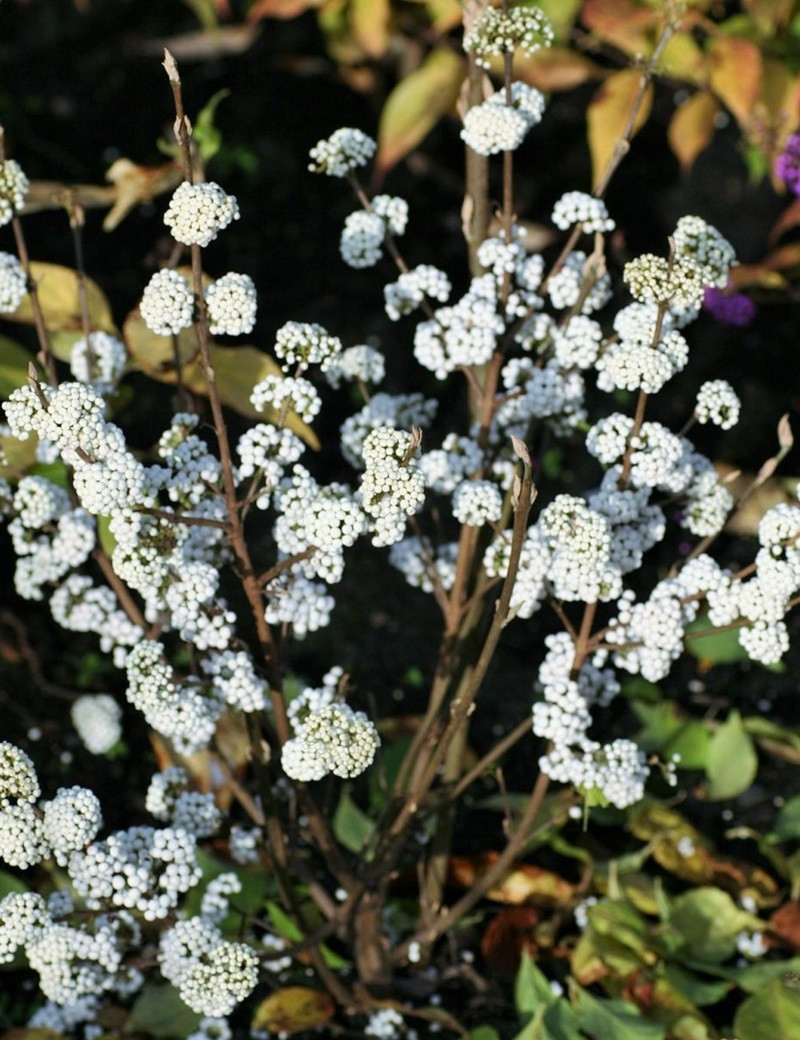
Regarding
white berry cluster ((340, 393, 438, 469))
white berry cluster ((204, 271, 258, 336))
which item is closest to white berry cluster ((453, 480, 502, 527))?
white berry cluster ((340, 393, 438, 469))

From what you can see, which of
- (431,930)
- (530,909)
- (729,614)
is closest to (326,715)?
(729,614)

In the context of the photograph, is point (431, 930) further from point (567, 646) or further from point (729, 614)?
point (729, 614)

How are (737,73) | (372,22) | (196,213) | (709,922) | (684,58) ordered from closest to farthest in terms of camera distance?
(196,213) → (709,922) → (737,73) → (684,58) → (372,22)

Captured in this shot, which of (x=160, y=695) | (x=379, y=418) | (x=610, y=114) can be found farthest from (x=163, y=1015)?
(x=610, y=114)

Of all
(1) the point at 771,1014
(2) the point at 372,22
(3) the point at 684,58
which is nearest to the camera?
(1) the point at 771,1014

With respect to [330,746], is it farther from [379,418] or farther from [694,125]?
[694,125]

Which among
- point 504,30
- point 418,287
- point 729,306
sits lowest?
point 418,287

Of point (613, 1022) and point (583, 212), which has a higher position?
point (583, 212)
